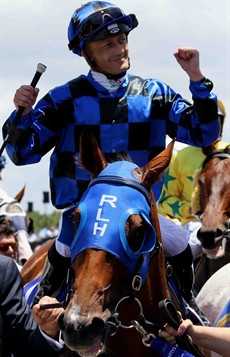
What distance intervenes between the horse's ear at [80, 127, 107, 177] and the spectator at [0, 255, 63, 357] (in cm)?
72

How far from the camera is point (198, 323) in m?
6.13

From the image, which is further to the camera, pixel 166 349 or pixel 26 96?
pixel 26 96

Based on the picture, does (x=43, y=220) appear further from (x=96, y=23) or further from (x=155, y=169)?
(x=155, y=169)

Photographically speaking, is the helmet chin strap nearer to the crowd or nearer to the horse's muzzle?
the crowd

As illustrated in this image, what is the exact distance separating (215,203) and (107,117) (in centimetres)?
332

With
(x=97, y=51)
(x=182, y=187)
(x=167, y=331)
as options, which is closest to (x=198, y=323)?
(x=167, y=331)

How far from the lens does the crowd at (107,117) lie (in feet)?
19.9

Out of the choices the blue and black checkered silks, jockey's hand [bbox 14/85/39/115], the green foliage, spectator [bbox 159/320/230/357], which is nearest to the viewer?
spectator [bbox 159/320/230/357]

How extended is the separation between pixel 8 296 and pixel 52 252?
0.51 metres

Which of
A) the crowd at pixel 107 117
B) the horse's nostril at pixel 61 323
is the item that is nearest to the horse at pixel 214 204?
the crowd at pixel 107 117

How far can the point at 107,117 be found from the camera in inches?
244

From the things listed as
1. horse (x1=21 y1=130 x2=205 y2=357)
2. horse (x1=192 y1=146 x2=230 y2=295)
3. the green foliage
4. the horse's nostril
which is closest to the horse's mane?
horse (x1=192 y1=146 x2=230 y2=295)

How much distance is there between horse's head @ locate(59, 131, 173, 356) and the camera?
188 inches

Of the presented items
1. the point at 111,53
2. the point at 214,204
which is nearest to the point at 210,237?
the point at 214,204
